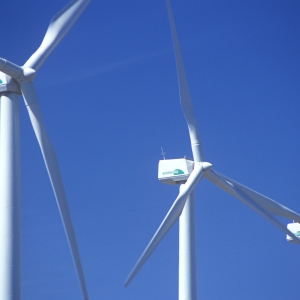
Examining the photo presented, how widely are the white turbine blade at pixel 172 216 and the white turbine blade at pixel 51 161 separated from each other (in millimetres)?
A: 2628

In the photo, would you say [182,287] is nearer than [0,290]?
No

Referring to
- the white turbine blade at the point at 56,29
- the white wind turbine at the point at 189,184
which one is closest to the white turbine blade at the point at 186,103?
the white wind turbine at the point at 189,184

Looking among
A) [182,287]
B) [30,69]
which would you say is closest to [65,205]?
[30,69]

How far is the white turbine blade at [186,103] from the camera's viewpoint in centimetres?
3447

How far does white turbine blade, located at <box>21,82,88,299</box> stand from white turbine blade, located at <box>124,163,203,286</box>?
103 inches

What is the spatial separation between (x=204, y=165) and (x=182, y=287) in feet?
17.7

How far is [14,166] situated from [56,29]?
18.6ft

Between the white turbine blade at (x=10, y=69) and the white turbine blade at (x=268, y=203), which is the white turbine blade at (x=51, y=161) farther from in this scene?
the white turbine blade at (x=268, y=203)

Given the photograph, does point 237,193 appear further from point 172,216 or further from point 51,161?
point 51,161

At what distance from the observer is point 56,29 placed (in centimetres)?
2881

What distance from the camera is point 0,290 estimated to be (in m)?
24.6

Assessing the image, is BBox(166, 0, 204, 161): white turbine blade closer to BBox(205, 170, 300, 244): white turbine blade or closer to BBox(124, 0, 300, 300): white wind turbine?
BBox(124, 0, 300, 300): white wind turbine

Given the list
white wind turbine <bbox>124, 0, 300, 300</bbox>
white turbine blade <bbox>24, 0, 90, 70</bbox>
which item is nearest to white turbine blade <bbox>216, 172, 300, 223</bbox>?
white wind turbine <bbox>124, 0, 300, 300</bbox>

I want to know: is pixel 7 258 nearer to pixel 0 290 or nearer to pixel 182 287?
pixel 0 290
